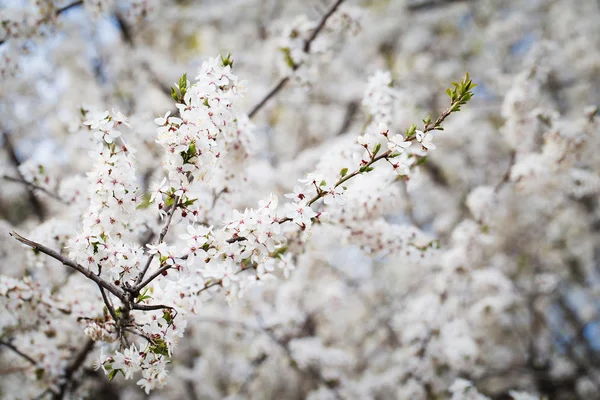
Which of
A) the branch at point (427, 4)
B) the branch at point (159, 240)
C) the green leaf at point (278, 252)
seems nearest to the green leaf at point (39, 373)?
the branch at point (159, 240)

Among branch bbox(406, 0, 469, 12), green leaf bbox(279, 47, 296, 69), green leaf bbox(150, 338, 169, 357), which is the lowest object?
green leaf bbox(150, 338, 169, 357)

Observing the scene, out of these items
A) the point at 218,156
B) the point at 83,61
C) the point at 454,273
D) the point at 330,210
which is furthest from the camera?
the point at 83,61

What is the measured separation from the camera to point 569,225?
6.82 m

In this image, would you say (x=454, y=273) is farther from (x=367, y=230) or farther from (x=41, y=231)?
(x=41, y=231)

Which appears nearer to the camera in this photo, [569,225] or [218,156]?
[218,156]

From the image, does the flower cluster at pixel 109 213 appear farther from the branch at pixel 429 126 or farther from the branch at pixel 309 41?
the branch at pixel 309 41

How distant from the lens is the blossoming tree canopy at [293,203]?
1821 millimetres

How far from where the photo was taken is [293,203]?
1777 millimetres

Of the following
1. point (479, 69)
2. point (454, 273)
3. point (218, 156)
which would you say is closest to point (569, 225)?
point (479, 69)

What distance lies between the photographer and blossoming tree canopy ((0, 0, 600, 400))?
1821 millimetres

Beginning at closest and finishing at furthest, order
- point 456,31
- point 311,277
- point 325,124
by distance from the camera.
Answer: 1. point 311,277
2. point 325,124
3. point 456,31

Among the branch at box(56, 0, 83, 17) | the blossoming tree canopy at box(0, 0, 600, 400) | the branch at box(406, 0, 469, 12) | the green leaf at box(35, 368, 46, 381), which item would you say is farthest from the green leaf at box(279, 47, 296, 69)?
the branch at box(406, 0, 469, 12)

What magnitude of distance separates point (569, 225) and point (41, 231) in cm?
752

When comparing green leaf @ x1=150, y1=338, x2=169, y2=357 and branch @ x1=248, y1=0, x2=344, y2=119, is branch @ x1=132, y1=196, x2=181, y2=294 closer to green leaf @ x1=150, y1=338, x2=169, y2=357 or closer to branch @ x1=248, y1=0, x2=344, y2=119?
green leaf @ x1=150, y1=338, x2=169, y2=357
